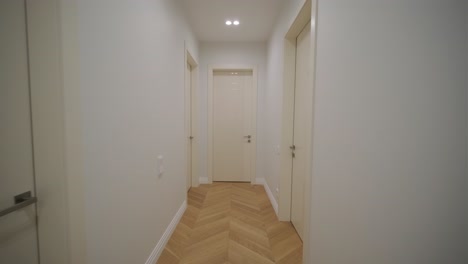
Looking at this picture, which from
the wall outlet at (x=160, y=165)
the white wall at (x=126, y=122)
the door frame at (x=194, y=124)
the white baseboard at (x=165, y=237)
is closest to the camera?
the white wall at (x=126, y=122)

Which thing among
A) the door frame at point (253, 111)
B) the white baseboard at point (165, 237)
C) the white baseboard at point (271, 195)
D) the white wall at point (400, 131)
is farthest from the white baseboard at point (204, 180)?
the white wall at point (400, 131)

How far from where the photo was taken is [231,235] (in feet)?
6.82

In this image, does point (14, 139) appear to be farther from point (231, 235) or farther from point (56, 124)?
point (231, 235)

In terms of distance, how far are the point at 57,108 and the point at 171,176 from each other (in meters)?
1.45

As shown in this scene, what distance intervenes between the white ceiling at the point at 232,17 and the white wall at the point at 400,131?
5.58 feet

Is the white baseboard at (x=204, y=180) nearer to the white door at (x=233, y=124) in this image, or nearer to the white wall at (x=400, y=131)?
the white door at (x=233, y=124)

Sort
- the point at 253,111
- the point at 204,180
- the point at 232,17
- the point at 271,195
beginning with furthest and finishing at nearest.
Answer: the point at 204,180, the point at 253,111, the point at 271,195, the point at 232,17

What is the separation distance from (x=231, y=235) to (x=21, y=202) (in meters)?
1.79

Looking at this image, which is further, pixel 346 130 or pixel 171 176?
pixel 171 176

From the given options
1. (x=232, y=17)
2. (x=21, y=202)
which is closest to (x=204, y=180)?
(x=232, y=17)

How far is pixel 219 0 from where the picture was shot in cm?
233

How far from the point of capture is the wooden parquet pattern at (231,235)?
174 centimetres

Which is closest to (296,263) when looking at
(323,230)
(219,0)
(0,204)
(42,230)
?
(323,230)

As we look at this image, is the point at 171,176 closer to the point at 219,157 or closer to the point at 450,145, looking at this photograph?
the point at 219,157
